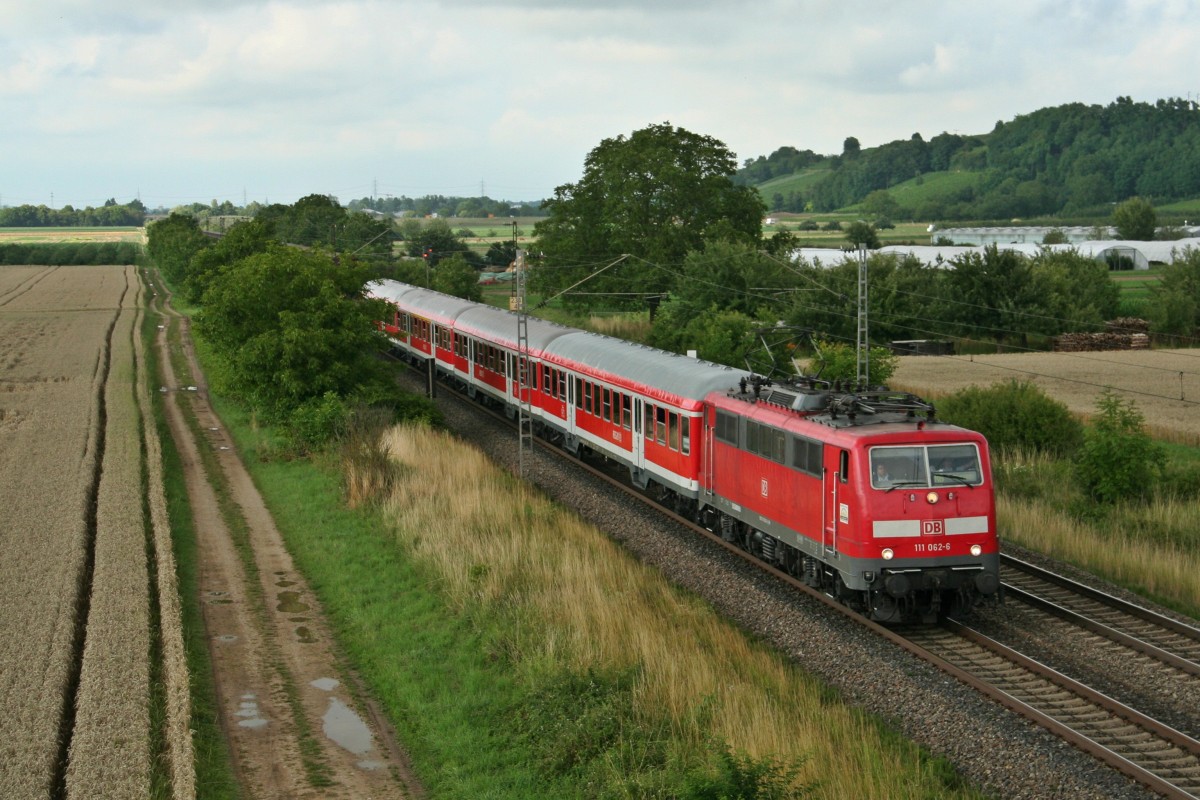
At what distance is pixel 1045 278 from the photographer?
2613 inches

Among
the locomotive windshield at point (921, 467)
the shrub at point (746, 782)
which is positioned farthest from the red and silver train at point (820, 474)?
the shrub at point (746, 782)

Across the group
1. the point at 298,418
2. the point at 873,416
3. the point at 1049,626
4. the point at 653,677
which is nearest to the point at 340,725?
the point at 653,677

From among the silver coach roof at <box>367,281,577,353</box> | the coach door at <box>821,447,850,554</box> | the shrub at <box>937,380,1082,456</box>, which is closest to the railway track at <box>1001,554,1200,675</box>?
the coach door at <box>821,447,850,554</box>

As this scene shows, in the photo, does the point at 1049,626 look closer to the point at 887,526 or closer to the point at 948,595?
the point at 948,595

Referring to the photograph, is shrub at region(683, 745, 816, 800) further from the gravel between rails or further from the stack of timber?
the stack of timber

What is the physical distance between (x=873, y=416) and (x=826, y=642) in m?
3.44

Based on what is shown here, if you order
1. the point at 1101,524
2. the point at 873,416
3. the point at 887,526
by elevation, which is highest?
the point at 873,416

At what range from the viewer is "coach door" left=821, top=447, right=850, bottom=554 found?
1744 centimetres

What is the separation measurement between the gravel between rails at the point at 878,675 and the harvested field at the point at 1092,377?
820 inches

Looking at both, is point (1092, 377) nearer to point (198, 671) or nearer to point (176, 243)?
point (198, 671)

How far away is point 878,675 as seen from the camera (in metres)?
15.8

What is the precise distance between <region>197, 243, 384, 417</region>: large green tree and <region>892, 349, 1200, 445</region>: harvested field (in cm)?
2189

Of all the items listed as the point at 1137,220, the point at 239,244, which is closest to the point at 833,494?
the point at 239,244

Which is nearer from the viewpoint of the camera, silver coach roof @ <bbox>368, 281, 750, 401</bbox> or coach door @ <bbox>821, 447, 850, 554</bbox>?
coach door @ <bbox>821, 447, 850, 554</bbox>
